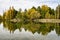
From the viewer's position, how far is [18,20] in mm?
3119

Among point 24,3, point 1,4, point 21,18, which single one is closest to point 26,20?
point 21,18

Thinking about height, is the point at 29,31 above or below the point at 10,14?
below

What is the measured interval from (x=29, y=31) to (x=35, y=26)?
5.4 inches

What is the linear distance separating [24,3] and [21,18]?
0.87ft

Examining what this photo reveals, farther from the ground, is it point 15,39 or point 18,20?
point 18,20

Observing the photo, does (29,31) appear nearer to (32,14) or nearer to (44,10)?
(32,14)

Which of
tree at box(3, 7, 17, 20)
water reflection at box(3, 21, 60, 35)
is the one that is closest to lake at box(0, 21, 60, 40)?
water reflection at box(3, 21, 60, 35)

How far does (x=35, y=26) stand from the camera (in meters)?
3.13

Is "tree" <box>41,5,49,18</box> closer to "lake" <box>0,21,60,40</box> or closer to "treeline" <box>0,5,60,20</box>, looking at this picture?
"treeline" <box>0,5,60,20</box>

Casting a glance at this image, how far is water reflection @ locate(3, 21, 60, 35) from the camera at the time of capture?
3086mm

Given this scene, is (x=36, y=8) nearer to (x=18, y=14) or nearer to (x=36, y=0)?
(x=36, y=0)

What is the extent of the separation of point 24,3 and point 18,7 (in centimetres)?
13

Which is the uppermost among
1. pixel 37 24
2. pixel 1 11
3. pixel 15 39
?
pixel 1 11

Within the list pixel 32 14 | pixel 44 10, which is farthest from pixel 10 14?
pixel 44 10
